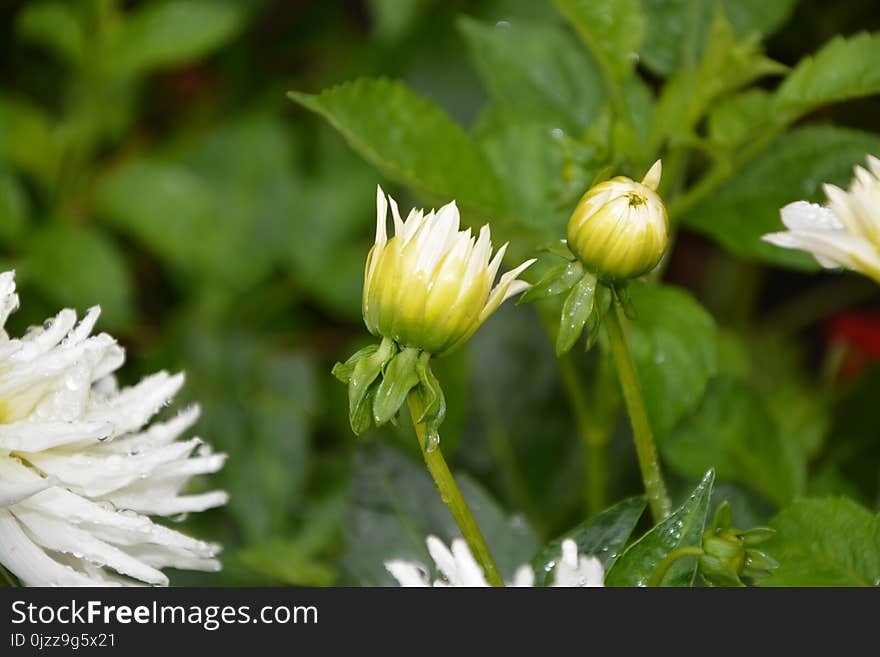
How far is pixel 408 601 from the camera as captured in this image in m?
0.51

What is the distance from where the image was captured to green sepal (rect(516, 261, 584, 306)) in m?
0.53

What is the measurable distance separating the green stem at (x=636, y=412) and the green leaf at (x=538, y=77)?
285 millimetres

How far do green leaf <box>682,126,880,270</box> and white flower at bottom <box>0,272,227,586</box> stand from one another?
13.9 inches

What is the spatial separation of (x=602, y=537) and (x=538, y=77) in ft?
1.20

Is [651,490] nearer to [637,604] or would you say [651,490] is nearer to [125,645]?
[637,604]

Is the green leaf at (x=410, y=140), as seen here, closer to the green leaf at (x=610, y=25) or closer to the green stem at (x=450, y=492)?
the green leaf at (x=610, y=25)

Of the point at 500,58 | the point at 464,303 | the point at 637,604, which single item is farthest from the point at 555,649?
the point at 500,58

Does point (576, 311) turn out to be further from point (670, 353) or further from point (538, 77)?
point (538, 77)

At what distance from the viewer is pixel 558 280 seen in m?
0.53

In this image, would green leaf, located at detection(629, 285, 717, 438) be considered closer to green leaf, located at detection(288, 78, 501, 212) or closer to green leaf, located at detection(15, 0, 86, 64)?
green leaf, located at detection(288, 78, 501, 212)

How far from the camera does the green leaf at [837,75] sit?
2.13 feet

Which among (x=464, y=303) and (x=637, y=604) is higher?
(x=464, y=303)

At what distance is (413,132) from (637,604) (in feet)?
1.09

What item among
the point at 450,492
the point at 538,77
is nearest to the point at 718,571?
the point at 450,492
